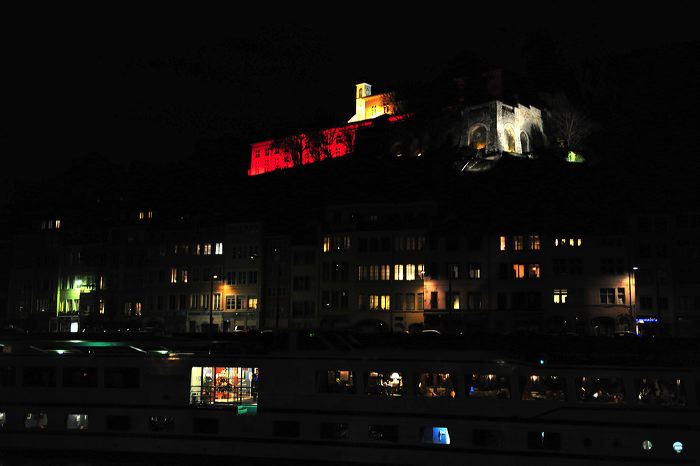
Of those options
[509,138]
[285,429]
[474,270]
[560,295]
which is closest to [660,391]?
[285,429]

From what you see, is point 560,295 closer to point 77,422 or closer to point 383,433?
point 383,433

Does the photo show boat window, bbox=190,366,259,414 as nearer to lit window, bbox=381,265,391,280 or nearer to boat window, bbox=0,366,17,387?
boat window, bbox=0,366,17,387

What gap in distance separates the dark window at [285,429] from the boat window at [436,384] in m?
3.75

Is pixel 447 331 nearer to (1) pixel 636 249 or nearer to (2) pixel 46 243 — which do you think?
(1) pixel 636 249

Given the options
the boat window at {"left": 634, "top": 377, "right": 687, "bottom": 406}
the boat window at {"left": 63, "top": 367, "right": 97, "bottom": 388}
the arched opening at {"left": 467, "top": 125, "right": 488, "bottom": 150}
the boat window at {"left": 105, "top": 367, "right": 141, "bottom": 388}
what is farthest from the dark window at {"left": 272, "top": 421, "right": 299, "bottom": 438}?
the arched opening at {"left": 467, "top": 125, "right": 488, "bottom": 150}

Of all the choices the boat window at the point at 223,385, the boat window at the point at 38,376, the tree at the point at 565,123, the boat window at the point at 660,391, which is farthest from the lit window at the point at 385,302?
the tree at the point at 565,123

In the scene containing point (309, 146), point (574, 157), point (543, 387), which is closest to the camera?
point (543, 387)

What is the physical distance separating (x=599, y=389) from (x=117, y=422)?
1411cm

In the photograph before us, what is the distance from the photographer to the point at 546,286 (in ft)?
192

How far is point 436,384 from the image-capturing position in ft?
72.2

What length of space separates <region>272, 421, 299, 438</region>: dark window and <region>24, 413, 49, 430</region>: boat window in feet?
24.3

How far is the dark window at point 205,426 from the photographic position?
77.3 feet

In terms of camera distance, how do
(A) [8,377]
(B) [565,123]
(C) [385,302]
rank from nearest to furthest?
(A) [8,377], (C) [385,302], (B) [565,123]

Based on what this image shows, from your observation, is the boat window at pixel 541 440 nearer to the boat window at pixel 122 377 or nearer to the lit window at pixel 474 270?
the boat window at pixel 122 377
